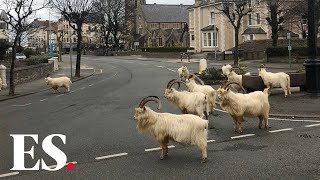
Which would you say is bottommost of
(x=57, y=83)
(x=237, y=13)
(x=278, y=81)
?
(x=57, y=83)

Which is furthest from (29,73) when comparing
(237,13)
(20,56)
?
(237,13)

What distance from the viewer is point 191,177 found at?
8781 mm

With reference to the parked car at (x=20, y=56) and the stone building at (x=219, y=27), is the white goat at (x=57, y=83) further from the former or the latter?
the stone building at (x=219, y=27)

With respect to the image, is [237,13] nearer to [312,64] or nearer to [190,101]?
[312,64]

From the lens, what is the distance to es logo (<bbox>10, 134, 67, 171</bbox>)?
989cm

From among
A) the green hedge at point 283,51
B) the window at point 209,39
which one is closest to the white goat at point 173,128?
the green hedge at point 283,51

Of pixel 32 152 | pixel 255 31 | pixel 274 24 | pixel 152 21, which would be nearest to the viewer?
pixel 32 152

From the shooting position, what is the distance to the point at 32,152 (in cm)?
1120

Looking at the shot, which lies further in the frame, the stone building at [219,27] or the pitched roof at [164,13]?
the pitched roof at [164,13]

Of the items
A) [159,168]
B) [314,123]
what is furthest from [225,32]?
[159,168]

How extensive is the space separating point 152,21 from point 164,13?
567 centimetres

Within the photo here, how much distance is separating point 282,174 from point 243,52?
54239 mm

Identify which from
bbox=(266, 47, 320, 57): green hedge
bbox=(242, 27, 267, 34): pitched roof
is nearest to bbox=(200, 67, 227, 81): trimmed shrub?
bbox=(266, 47, 320, 57): green hedge

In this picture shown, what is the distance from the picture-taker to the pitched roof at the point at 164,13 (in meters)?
130
